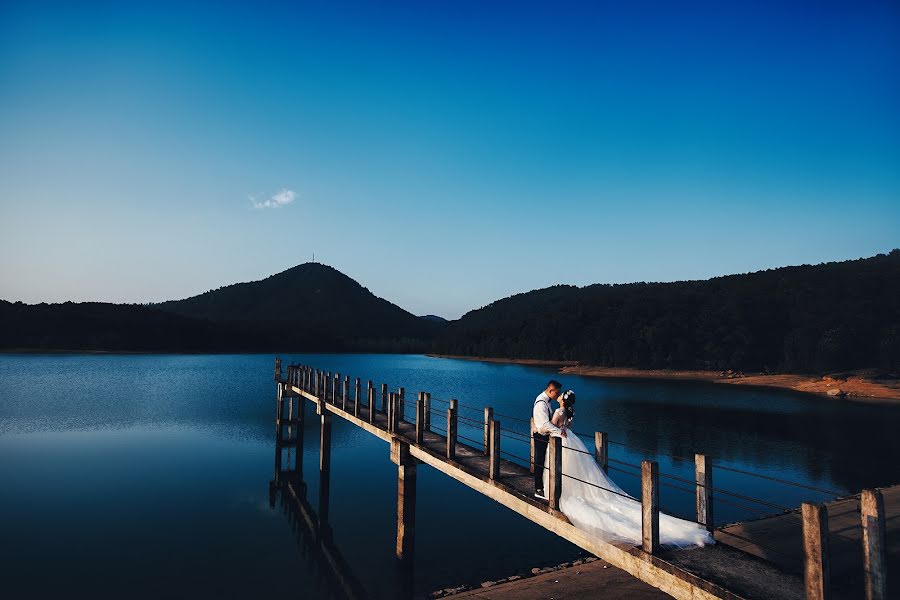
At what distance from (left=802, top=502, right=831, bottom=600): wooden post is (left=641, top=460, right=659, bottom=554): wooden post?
6.01 ft

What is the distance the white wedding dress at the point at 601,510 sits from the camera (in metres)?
7.45

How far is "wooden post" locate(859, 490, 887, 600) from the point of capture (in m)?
5.20

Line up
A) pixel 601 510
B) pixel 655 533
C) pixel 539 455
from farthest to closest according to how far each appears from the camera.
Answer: pixel 539 455 < pixel 601 510 < pixel 655 533

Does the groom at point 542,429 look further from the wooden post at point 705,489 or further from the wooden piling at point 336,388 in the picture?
the wooden piling at point 336,388

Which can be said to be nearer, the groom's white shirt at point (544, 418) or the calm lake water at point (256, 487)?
the groom's white shirt at point (544, 418)

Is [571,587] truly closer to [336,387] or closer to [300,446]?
[336,387]

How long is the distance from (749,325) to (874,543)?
312 feet

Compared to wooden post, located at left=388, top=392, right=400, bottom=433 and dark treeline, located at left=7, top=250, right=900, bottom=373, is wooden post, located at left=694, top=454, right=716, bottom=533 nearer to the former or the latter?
wooden post, located at left=388, top=392, right=400, bottom=433

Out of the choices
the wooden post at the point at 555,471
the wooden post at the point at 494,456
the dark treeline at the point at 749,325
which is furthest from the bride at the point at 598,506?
the dark treeline at the point at 749,325

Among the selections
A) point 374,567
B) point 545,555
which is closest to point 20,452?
point 374,567

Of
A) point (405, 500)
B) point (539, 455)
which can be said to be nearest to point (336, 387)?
point (405, 500)

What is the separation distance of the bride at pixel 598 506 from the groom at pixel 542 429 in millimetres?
131

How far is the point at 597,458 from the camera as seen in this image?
9.77m

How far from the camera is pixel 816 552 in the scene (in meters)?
5.34
